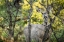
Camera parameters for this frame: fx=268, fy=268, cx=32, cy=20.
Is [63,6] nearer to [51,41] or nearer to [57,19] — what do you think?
[57,19]

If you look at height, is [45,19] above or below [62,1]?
below

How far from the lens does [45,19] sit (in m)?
14.0

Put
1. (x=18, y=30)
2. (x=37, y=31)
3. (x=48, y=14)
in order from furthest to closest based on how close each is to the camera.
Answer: (x=18, y=30) → (x=37, y=31) → (x=48, y=14)

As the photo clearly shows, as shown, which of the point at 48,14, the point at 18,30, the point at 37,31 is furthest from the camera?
the point at 18,30

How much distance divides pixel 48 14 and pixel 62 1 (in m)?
0.99

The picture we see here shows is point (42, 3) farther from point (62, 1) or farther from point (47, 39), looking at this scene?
point (47, 39)

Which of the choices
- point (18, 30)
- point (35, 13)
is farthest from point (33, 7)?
point (18, 30)

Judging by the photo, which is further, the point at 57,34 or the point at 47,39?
the point at 57,34

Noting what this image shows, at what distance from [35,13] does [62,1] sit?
151 centimetres

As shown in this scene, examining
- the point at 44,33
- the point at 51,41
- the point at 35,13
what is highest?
the point at 35,13

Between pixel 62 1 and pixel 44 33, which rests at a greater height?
pixel 62 1

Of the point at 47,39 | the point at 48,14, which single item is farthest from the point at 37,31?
the point at 48,14

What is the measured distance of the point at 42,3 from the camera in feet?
44.9

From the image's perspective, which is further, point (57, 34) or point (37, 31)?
point (57, 34)
